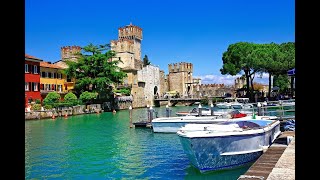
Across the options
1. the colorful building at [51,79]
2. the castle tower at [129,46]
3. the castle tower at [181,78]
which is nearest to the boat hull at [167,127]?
the colorful building at [51,79]

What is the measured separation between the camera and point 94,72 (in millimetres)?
56312

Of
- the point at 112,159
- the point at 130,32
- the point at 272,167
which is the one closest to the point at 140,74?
the point at 130,32

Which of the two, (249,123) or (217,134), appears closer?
(217,134)

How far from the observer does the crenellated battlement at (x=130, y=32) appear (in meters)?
91.1

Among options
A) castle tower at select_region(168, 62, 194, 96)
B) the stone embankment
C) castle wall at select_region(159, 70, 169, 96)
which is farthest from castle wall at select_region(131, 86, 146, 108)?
castle tower at select_region(168, 62, 194, 96)

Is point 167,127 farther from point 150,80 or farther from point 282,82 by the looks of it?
point 282,82

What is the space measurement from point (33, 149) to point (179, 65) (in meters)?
77.1

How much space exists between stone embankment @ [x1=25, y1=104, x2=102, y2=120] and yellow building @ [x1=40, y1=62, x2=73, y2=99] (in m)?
6.81

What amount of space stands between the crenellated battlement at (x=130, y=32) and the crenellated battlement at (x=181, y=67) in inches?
463

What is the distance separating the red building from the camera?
150 ft

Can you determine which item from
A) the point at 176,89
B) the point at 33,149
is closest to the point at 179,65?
the point at 176,89
